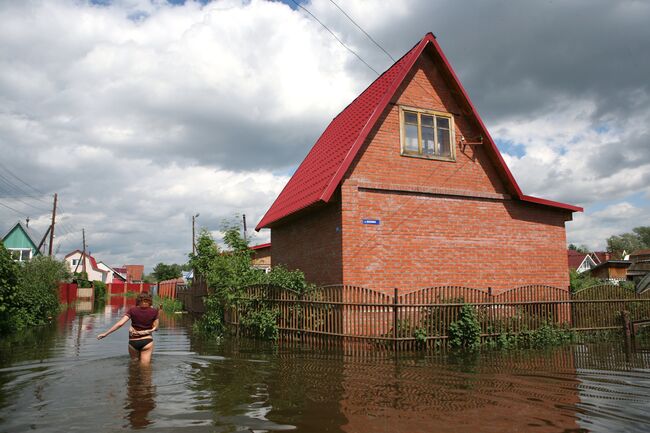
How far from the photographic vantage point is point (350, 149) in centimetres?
1194

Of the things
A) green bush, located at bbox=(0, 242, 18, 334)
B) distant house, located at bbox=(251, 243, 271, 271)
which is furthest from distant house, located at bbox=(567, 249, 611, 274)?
green bush, located at bbox=(0, 242, 18, 334)

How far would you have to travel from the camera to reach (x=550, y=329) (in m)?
12.1

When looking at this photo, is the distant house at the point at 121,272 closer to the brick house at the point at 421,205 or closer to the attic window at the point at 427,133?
the brick house at the point at 421,205

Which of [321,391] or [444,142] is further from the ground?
[444,142]

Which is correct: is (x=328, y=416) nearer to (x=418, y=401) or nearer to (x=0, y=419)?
(x=418, y=401)

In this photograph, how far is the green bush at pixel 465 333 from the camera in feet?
35.7

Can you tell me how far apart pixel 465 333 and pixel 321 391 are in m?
5.73

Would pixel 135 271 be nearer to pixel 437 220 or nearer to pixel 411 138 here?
pixel 411 138

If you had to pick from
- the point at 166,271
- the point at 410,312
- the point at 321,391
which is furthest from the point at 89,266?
the point at 321,391

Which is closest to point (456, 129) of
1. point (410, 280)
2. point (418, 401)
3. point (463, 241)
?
point (463, 241)

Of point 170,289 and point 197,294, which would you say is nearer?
point 197,294

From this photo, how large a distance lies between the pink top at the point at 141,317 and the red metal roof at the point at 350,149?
4.99 meters

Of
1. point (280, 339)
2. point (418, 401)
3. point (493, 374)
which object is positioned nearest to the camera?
point (418, 401)

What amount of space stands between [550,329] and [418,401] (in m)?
7.95
